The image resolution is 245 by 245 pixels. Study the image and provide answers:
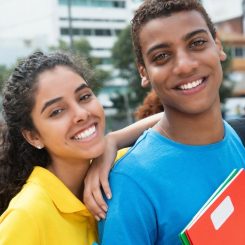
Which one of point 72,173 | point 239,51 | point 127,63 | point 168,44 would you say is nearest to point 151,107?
point 72,173

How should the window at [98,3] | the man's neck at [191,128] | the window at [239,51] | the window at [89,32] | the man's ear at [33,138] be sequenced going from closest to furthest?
the man's neck at [191,128] < the man's ear at [33,138] < the window at [239,51] < the window at [89,32] < the window at [98,3]

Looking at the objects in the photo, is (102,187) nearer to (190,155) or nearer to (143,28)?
(190,155)

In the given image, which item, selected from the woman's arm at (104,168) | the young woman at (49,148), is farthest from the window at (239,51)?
the young woman at (49,148)

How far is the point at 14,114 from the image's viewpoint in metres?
2.13

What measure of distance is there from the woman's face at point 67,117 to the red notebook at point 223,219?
0.64m

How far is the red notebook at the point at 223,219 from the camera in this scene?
1.35 meters

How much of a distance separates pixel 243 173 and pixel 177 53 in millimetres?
458

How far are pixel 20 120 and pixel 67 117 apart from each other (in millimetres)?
324

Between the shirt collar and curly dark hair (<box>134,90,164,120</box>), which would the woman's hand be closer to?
the shirt collar

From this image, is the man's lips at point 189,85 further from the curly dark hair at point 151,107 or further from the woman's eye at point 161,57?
the curly dark hair at point 151,107

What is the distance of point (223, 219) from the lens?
4.69ft

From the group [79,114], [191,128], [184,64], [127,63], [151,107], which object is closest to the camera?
[184,64]

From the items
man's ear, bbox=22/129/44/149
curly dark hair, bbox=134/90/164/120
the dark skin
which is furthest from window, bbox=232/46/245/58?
the dark skin

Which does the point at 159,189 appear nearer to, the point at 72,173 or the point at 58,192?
the point at 58,192
